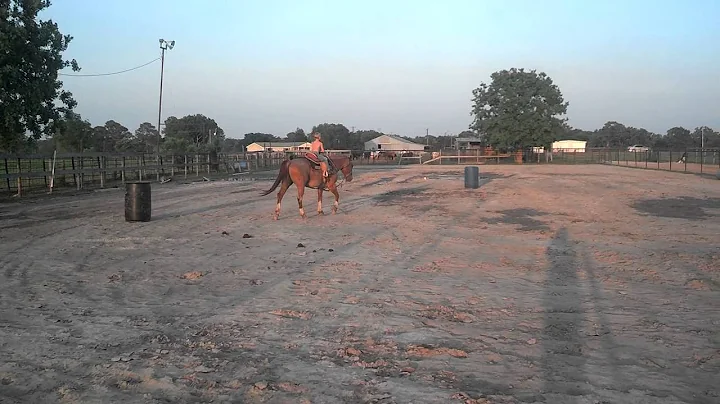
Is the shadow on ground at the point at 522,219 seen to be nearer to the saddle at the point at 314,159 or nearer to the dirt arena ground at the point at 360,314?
the dirt arena ground at the point at 360,314

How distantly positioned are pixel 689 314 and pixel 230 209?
488 inches

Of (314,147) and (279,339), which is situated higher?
(314,147)

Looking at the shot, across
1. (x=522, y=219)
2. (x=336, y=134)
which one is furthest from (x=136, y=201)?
(x=336, y=134)

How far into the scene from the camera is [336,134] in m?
122

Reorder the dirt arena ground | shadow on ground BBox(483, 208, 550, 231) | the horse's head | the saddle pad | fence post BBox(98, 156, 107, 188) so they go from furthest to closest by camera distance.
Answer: fence post BBox(98, 156, 107, 188) < the horse's head < the saddle pad < shadow on ground BBox(483, 208, 550, 231) < the dirt arena ground

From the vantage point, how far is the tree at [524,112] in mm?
62594

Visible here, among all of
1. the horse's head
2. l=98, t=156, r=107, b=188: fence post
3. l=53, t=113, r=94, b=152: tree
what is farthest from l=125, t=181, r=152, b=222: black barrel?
l=53, t=113, r=94, b=152: tree

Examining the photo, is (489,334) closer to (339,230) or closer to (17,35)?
(339,230)

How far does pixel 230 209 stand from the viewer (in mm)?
15211

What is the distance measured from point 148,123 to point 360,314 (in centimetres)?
9943

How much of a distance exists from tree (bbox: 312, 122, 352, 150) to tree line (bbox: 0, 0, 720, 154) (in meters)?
0.30

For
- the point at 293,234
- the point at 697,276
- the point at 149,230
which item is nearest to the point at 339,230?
the point at 293,234

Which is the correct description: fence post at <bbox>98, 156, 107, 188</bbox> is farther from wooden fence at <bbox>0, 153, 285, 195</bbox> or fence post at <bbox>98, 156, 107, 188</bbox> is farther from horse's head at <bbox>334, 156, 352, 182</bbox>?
horse's head at <bbox>334, 156, 352, 182</bbox>

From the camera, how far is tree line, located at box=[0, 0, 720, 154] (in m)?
17.0
